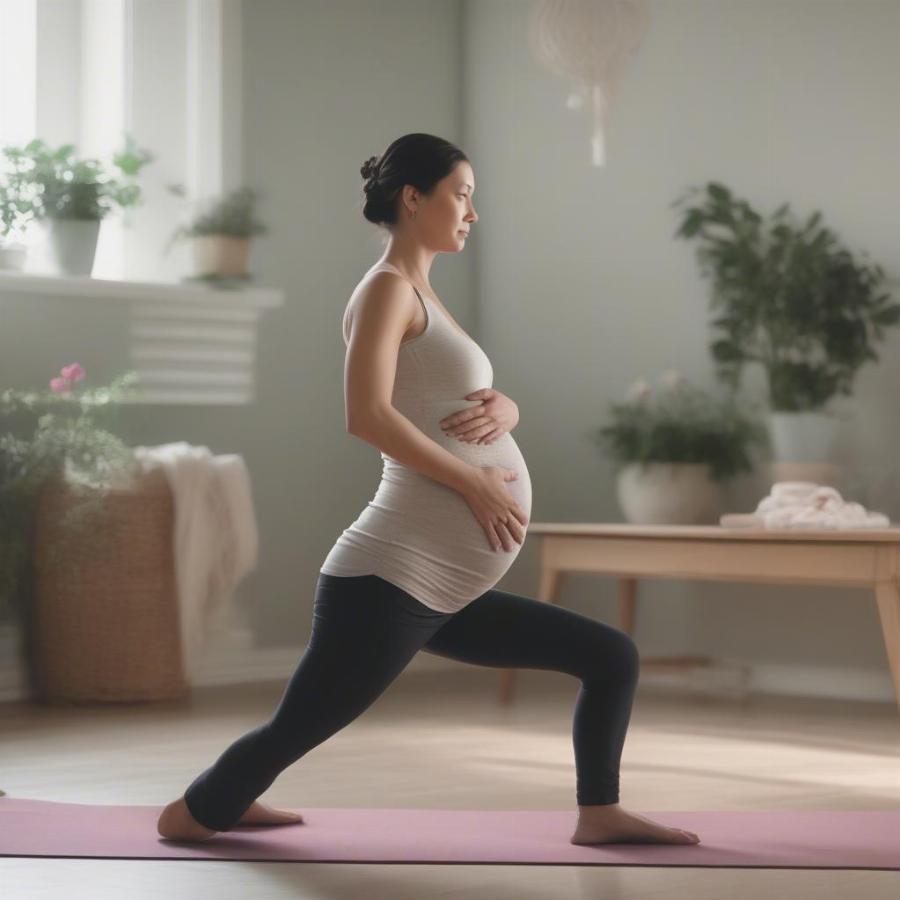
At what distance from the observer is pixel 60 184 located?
4.77m

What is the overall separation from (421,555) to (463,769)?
1.24 m

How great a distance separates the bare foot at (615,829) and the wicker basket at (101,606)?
7.64 ft

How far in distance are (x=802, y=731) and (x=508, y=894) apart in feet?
6.57

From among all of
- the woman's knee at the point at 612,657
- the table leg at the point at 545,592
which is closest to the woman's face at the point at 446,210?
the woman's knee at the point at 612,657

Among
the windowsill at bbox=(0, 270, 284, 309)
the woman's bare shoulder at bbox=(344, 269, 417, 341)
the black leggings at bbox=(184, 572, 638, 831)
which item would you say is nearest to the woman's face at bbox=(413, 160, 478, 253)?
the woman's bare shoulder at bbox=(344, 269, 417, 341)

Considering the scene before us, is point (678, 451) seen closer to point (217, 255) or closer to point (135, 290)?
point (217, 255)

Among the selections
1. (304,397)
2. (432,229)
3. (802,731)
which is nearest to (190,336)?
(304,397)

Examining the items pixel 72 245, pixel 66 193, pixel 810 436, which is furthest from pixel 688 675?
pixel 66 193

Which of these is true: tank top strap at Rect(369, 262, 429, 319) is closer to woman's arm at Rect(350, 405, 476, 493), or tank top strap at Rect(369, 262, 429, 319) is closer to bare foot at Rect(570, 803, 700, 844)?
woman's arm at Rect(350, 405, 476, 493)

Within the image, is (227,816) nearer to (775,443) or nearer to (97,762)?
(97,762)

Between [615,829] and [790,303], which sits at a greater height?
[790,303]

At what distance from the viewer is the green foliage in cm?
478

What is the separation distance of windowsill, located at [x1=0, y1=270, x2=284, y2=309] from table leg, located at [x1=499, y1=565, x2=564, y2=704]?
1.35 metres

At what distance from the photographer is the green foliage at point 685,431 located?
478 centimetres
